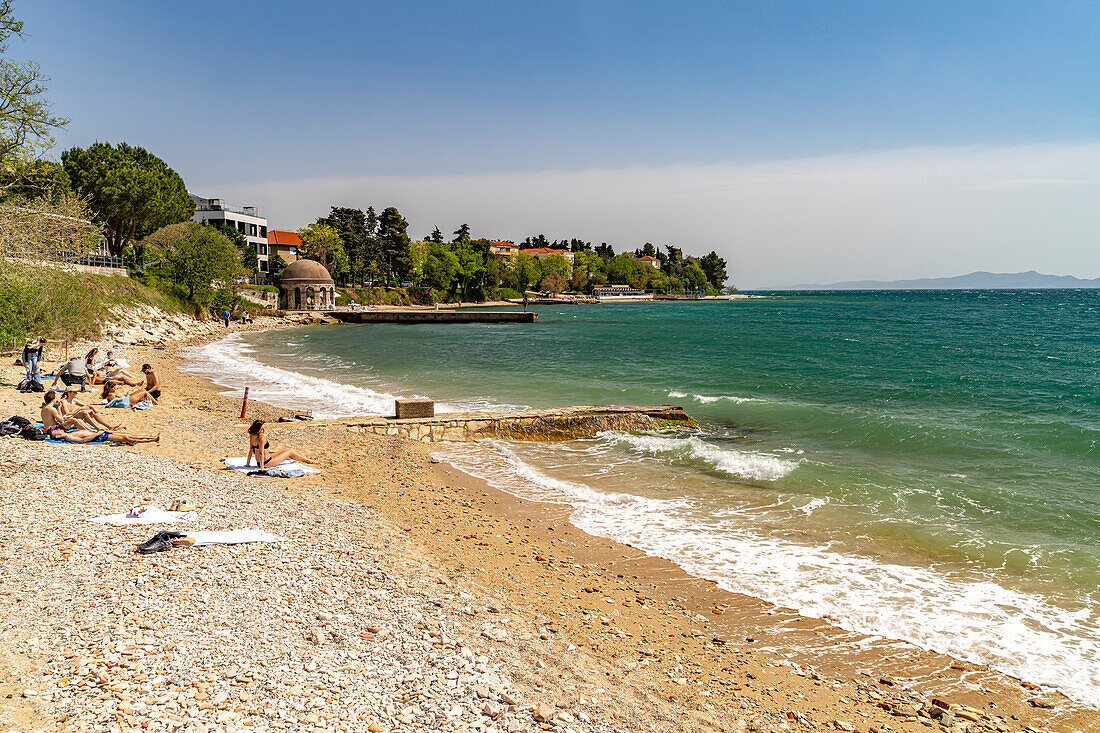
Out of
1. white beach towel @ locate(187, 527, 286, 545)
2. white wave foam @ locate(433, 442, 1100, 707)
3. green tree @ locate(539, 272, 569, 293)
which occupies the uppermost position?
green tree @ locate(539, 272, 569, 293)

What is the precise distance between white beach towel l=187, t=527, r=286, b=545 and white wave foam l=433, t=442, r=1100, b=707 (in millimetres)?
5275

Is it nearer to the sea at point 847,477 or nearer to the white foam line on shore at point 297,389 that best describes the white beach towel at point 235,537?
the sea at point 847,477

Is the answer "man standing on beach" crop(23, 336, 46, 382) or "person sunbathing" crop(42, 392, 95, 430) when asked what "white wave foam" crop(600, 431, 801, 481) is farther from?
"man standing on beach" crop(23, 336, 46, 382)

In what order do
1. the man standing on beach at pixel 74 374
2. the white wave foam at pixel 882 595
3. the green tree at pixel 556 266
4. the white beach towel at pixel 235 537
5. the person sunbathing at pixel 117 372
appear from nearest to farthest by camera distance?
the white wave foam at pixel 882 595
the white beach towel at pixel 235 537
the man standing on beach at pixel 74 374
the person sunbathing at pixel 117 372
the green tree at pixel 556 266

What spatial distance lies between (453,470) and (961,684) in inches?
419

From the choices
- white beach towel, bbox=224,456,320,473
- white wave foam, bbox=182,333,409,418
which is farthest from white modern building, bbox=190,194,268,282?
white beach towel, bbox=224,456,320,473

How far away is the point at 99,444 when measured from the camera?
13.6 m

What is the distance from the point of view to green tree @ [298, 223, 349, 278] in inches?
4301

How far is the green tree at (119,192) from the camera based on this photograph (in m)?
53.4

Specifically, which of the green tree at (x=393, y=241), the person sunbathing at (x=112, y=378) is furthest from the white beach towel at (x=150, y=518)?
the green tree at (x=393, y=241)

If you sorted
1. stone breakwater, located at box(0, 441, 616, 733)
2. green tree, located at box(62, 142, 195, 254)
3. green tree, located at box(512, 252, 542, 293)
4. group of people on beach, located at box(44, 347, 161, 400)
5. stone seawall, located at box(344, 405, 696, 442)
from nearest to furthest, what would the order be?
stone breakwater, located at box(0, 441, 616, 733) < stone seawall, located at box(344, 405, 696, 442) < group of people on beach, located at box(44, 347, 161, 400) < green tree, located at box(62, 142, 195, 254) < green tree, located at box(512, 252, 542, 293)

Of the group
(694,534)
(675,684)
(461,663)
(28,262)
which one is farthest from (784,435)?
(28,262)

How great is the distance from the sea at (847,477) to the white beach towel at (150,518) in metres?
6.32

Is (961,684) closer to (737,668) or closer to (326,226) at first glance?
(737,668)
